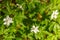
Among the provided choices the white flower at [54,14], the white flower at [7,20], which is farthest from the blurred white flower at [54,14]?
the white flower at [7,20]

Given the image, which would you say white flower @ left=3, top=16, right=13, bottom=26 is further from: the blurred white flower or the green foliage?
the blurred white flower

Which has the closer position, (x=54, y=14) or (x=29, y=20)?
(x=54, y=14)

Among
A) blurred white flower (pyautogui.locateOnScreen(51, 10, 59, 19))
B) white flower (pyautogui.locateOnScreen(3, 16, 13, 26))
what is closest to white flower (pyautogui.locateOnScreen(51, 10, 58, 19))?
blurred white flower (pyautogui.locateOnScreen(51, 10, 59, 19))

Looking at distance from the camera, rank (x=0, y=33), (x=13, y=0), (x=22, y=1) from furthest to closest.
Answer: (x=13, y=0)
(x=22, y=1)
(x=0, y=33)

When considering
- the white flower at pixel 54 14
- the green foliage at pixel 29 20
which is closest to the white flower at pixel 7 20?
the green foliage at pixel 29 20

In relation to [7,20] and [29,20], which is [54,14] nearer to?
[29,20]

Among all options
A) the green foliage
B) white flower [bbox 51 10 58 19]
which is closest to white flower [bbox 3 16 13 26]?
the green foliage

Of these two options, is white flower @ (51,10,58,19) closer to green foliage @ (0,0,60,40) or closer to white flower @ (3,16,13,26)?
green foliage @ (0,0,60,40)

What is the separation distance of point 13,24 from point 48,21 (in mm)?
512

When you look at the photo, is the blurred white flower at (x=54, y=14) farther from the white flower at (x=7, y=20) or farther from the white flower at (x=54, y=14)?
the white flower at (x=7, y=20)

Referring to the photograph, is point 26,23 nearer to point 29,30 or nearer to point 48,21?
point 29,30

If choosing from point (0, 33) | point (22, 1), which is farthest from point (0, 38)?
point (22, 1)

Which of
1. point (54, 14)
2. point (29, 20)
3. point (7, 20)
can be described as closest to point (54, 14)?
point (54, 14)

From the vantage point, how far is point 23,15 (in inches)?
125
